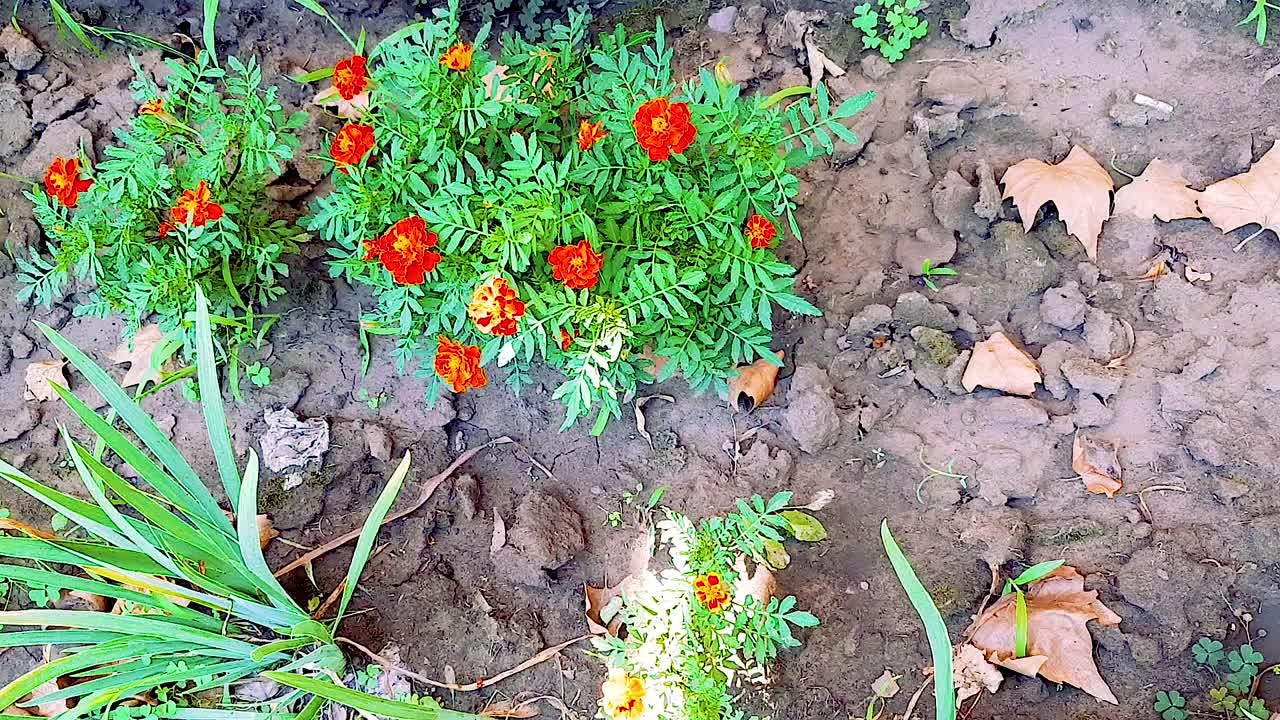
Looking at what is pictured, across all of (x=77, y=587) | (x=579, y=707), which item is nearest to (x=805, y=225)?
(x=579, y=707)

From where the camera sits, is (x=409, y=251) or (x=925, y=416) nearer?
(x=409, y=251)

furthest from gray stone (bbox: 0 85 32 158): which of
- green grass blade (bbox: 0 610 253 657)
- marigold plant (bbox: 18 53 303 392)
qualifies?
green grass blade (bbox: 0 610 253 657)

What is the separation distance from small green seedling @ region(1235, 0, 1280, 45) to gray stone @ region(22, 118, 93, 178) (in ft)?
9.72

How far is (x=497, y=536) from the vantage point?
197cm

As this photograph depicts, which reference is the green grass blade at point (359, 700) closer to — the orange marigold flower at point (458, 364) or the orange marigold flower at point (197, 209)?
the orange marigold flower at point (458, 364)

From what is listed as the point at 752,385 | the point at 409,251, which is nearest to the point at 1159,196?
the point at 752,385

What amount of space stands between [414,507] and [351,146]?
2.80 ft

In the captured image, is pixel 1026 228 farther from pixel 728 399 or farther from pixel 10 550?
pixel 10 550

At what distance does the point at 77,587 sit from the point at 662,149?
135 centimetres

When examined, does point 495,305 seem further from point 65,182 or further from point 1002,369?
point 1002,369

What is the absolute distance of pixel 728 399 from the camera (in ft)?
6.69

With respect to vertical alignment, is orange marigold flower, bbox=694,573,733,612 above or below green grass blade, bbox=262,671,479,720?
below

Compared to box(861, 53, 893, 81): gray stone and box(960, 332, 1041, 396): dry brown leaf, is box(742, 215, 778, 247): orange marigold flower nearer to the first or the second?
box(960, 332, 1041, 396): dry brown leaf

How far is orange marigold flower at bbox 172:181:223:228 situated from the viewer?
1704 mm
